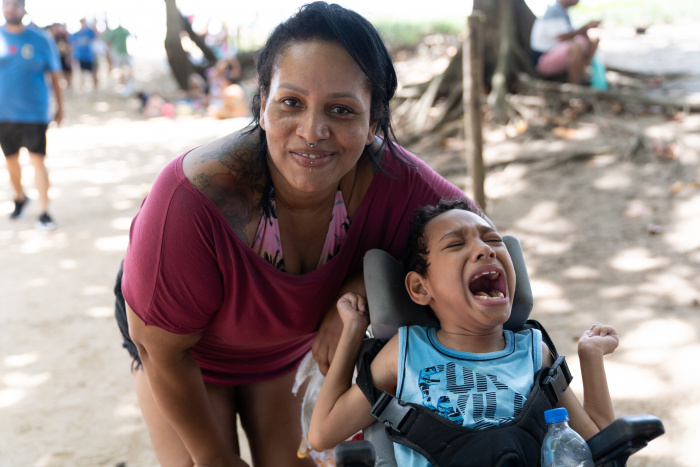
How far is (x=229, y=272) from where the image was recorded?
6.76ft

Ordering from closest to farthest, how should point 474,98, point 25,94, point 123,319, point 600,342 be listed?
point 600,342, point 123,319, point 474,98, point 25,94

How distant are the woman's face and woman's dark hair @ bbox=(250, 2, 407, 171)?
0.08 ft

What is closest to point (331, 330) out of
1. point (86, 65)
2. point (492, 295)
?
point (492, 295)

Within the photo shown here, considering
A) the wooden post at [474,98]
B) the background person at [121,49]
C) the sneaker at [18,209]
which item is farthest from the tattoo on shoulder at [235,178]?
the background person at [121,49]

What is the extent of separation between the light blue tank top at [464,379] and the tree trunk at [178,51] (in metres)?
13.4

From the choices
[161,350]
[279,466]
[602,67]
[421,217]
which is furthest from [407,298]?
[602,67]

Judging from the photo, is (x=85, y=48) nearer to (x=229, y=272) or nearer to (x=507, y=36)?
(x=507, y=36)

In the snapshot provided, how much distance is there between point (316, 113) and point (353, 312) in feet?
2.03

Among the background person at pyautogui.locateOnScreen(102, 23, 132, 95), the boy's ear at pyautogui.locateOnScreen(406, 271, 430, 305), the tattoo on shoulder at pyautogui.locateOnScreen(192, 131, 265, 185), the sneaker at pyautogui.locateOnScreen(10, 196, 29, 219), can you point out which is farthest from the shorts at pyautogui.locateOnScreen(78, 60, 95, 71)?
the boy's ear at pyautogui.locateOnScreen(406, 271, 430, 305)

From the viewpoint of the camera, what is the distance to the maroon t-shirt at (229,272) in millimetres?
1944

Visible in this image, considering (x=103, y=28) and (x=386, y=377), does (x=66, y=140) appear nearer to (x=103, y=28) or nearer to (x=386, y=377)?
(x=103, y=28)

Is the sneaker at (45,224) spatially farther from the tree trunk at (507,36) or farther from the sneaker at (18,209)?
the tree trunk at (507,36)

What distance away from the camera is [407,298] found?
86.7 inches

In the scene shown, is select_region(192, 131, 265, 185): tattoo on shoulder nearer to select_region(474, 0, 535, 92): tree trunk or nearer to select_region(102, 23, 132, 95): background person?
select_region(474, 0, 535, 92): tree trunk
